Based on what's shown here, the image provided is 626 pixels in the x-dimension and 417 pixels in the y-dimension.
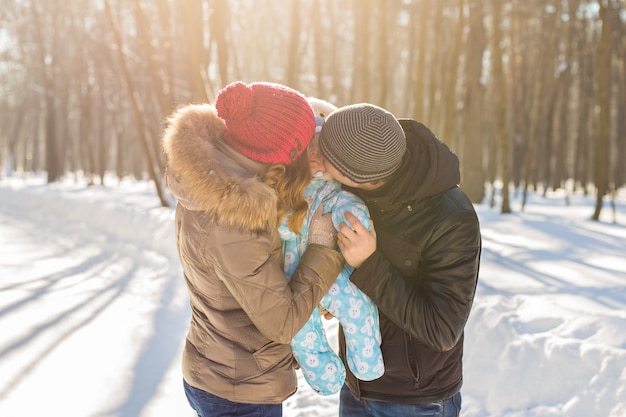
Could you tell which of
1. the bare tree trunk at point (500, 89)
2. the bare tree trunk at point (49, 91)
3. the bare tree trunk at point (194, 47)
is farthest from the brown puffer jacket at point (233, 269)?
the bare tree trunk at point (49, 91)

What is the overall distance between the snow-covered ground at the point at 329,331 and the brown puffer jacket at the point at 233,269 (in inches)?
80.3

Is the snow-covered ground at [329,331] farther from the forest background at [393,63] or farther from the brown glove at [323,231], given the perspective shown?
the forest background at [393,63]

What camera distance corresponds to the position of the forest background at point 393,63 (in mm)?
10875

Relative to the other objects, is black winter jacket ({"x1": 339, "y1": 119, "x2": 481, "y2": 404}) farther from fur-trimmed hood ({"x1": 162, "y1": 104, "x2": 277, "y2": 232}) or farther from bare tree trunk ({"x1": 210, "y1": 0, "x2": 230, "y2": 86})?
bare tree trunk ({"x1": 210, "y1": 0, "x2": 230, "y2": 86})

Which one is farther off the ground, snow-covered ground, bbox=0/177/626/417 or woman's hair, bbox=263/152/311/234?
woman's hair, bbox=263/152/311/234

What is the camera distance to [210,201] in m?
1.57

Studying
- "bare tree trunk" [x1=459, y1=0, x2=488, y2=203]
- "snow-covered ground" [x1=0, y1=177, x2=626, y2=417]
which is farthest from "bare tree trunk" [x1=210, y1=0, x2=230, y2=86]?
"bare tree trunk" [x1=459, y1=0, x2=488, y2=203]

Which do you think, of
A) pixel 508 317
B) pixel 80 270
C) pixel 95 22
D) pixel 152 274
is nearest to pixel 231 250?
pixel 508 317

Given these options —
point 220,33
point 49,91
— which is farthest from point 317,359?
point 49,91

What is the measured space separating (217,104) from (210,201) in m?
0.31

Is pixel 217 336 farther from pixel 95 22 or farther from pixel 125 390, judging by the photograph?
pixel 95 22

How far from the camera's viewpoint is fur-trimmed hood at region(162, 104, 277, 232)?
156 cm

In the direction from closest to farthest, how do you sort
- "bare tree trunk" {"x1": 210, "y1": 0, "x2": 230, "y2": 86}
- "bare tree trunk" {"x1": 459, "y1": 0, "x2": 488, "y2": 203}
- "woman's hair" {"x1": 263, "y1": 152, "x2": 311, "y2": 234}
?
"woman's hair" {"x1": 263, "y1": 152, "x2": 311, "y2": 234}, "bare tree trunk" {"x1": 210, "y1": 0, "x2": 230, "y2": 86}, "bare tree trunk" {"x1": 459, "y1": 0, "x2": 488, "y2": 203}

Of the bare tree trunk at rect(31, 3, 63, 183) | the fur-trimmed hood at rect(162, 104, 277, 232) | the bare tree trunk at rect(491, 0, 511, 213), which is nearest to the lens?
the fur-trimmed hood at rect(162, 104, 277, 232)
